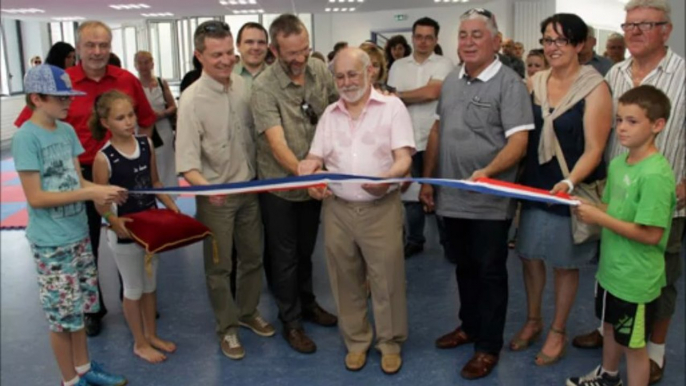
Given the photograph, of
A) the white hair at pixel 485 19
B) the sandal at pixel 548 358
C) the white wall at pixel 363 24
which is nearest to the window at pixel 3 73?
the white wall at pixel 363 24

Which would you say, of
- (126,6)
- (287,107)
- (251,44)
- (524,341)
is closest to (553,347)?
(524,341)

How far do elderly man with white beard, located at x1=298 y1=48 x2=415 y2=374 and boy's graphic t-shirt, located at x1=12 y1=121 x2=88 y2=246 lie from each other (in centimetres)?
98

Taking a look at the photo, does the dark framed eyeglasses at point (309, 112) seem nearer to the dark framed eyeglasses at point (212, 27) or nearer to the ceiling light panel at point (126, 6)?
the dark framed eyeglasses at point (212, 27)

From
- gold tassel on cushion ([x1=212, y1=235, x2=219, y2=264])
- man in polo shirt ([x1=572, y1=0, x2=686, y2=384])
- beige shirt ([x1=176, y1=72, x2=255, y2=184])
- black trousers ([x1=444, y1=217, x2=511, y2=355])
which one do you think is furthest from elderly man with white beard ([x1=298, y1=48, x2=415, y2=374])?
man in polo shirt ([x1=572, y1=0, x2=686, y2=384])

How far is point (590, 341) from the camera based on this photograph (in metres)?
2.94

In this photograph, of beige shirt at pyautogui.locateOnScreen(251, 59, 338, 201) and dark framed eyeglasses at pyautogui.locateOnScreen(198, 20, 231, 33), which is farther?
beige shirt at pyautogui.locateOnScreen(251, 59, 338, 201)

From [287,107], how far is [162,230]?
2.70 ft

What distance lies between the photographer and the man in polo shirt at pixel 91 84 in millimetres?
2975

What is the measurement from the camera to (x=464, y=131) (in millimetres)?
2600

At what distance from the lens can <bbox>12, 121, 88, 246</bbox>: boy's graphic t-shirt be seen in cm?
231

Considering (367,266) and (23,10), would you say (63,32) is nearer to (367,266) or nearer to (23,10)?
(23,10)

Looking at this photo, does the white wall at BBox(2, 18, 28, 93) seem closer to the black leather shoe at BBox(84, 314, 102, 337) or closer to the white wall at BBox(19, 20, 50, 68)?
the white wall at BBox(19, 20, 50, 68)

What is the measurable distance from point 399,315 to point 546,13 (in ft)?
5.34

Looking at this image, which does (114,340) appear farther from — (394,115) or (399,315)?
(394,115)
